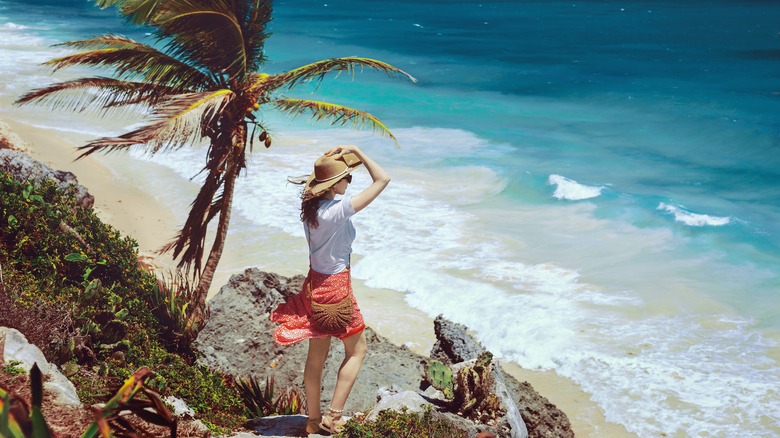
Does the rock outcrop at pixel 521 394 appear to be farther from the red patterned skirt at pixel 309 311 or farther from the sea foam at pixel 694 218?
the sea foam at pixel 694 218

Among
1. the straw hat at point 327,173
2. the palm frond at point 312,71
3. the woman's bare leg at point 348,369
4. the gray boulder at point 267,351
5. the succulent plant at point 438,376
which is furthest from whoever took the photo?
the palm frond at point 312,71

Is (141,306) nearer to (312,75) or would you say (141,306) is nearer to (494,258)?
(312,75)

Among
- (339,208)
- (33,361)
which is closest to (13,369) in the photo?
(33,361)

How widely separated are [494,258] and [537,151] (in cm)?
1101

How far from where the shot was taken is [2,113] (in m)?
25.5

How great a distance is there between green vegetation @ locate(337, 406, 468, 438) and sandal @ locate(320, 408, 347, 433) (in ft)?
0.25

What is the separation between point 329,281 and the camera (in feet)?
18.2

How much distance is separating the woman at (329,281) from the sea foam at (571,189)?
52.1ft

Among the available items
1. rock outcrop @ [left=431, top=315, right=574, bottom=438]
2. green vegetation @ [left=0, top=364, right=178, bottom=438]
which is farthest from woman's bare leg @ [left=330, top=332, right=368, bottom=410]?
rock outcrop @ [left=431, top=315, right=574, bottom=438]

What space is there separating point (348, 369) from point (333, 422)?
15.7 inches

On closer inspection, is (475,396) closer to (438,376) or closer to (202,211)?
(438,376)

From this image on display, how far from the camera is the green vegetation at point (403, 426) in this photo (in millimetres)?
5430

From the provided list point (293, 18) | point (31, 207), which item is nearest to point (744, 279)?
point (31, 207)

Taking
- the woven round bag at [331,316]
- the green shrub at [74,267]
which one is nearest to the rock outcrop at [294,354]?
the green shrub at [74,267]
